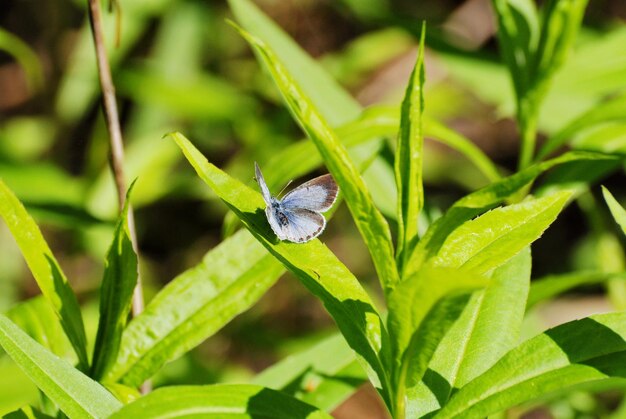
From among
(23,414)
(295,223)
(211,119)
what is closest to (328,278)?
(295,223)

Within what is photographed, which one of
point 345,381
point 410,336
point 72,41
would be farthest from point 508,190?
point 72,41

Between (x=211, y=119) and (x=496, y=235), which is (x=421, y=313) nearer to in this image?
(x=496, y=235)

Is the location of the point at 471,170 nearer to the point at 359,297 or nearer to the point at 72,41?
the point at 72,41

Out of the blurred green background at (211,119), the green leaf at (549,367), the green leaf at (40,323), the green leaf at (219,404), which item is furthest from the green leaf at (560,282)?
the blurred green background at (211,119)

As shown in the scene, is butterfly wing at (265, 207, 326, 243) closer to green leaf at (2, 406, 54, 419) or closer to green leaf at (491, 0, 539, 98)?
green leaf at (2, 406, 54, 419)

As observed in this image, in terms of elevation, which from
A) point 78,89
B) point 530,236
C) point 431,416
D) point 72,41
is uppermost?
point 72,41
